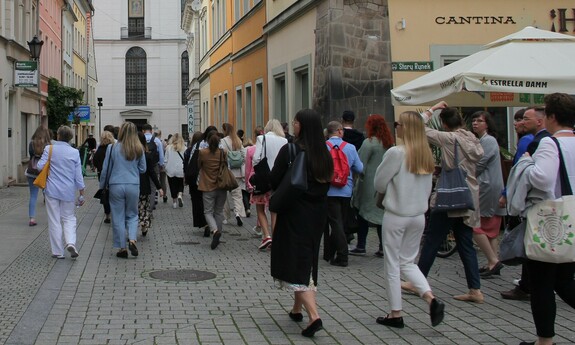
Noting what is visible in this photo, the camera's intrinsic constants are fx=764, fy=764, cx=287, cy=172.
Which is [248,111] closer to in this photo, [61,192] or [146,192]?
[146,192]

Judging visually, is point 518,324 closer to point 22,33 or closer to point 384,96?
point 384,96

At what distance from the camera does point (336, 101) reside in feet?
48.9

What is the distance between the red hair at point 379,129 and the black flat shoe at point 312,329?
13.5 feet

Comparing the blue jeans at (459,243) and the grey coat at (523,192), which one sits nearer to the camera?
the grey coat at (523,192)

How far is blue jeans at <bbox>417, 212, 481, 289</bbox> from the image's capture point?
735 centimetres

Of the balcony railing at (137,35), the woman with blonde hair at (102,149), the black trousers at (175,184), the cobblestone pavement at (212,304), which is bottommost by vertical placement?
the cobblestone pavement at (212,304)

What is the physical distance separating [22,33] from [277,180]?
25158 mm

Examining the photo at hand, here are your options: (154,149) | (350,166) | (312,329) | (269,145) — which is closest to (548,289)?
(312,329)

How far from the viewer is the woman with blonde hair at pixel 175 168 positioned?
17.9 meters

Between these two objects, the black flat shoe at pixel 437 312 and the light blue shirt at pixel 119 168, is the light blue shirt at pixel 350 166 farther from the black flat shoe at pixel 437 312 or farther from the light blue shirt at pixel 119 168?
the black flat shoe at pixel 437 312

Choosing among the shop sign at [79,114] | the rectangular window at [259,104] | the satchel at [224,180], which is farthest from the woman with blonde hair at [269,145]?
the shop sign at [79,114]

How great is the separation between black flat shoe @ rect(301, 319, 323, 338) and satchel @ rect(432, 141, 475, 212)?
1864 mm

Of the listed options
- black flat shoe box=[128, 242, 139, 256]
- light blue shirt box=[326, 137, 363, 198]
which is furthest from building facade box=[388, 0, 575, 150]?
black flat shoe box=[128, 242, 139, 256]

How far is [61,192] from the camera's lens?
9.96 metres
